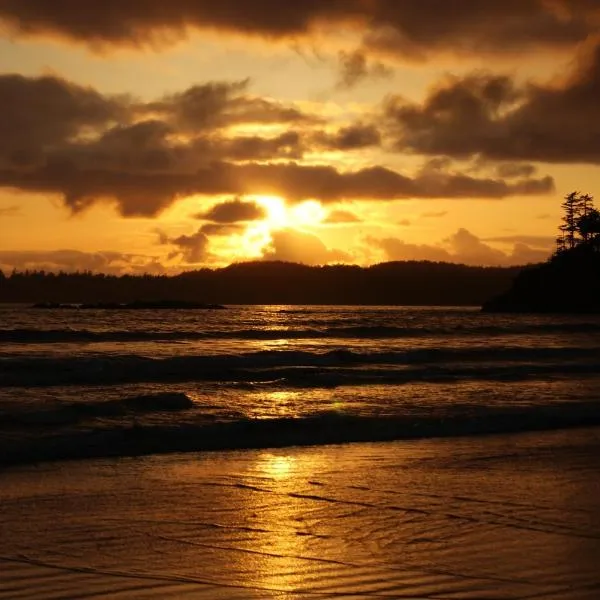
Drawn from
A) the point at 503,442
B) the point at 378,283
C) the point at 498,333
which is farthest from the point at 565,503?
the point at 378,283

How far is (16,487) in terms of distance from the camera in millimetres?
11680

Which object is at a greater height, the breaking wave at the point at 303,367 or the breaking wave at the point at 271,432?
the breaking wave at the point at 303,367

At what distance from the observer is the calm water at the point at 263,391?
1670 cm

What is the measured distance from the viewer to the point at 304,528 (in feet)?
30.8

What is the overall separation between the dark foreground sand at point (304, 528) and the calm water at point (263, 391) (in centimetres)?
255

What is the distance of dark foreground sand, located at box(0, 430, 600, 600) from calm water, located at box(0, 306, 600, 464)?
8.38 feet

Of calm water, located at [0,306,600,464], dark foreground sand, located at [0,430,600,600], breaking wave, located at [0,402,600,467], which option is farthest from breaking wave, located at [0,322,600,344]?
dark foreground sand, located at [0,430,600,600]

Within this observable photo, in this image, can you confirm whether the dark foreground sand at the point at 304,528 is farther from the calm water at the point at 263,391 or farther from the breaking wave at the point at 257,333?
the breaking wave at the point at 257,333

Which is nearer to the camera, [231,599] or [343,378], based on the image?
[231,599]

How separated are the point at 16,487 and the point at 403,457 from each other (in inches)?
233

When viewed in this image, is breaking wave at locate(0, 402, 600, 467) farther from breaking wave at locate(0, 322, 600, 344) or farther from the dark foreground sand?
breaking wave at locate(0, 322, 600, 344)

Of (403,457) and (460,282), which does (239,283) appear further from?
(403,457)

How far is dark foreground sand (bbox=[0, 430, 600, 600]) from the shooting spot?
7492 millimetres

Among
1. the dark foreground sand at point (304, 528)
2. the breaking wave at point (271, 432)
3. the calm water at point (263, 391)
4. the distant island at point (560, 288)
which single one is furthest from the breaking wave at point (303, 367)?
the distant island at point (560, 288)
